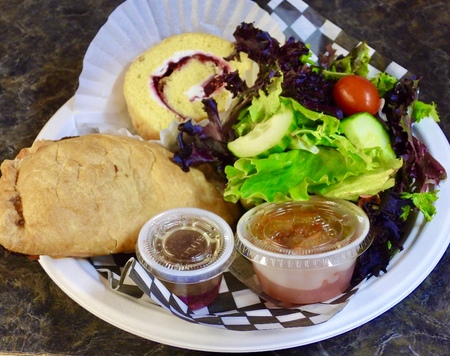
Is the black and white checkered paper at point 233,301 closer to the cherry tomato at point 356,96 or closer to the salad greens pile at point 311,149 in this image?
the salad greens pile at point 311,149

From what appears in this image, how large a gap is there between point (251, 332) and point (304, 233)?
0.85 ft

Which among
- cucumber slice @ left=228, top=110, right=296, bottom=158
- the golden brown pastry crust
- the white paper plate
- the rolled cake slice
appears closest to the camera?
the white paper plate

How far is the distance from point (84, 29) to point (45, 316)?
5.05 feet

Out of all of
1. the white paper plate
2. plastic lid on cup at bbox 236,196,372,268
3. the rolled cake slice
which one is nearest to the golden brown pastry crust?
the white paper plate

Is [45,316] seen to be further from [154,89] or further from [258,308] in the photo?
[154,89]

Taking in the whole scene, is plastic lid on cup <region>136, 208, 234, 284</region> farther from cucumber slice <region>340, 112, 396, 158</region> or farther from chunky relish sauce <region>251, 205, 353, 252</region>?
cucumber slice <region>340, 112, 396, 158</region>

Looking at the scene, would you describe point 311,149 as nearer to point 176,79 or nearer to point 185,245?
point 185,245

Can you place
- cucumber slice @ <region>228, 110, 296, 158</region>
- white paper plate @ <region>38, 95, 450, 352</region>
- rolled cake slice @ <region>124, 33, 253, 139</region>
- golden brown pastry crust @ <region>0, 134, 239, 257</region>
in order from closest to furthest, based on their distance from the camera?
white paper plate @ <region>38, 95, 450, 352</region> → golden brown pastry crust @ <region>0, 134, 239, 257</region> → cucumber slice @ <region>228, 110, 296, 158</region> → rolled cake slice @ <region>124, 33, 253, 139</region>

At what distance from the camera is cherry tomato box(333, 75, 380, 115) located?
1654 millimetres

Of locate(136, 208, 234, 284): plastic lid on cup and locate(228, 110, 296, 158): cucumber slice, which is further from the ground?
locate(228, 110, 296, 158): cucumber slice

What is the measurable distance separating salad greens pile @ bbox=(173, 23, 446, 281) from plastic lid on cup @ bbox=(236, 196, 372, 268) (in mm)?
42

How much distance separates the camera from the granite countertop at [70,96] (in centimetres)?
139

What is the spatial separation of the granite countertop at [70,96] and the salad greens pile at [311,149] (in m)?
0.16

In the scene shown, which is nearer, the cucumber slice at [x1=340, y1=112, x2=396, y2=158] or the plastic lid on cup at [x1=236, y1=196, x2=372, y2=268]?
the plastic lid on cup at [x1=236, y1=196, x2=372, y2=268]
